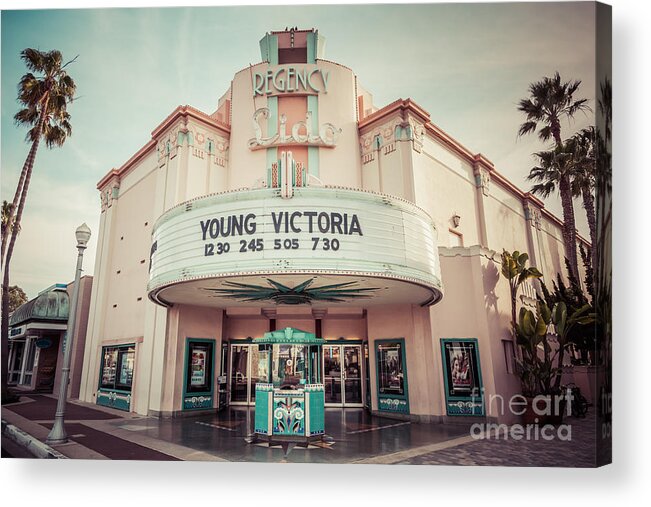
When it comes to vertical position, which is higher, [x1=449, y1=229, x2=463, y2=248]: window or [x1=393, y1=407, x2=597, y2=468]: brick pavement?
[x1=449, y1=229, x2=463, y2=248]: window

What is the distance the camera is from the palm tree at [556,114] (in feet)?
34.3

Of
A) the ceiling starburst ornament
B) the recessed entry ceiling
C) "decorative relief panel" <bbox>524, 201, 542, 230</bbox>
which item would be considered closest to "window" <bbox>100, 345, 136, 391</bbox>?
the recessed entry ceiling

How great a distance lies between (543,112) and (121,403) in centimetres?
1679

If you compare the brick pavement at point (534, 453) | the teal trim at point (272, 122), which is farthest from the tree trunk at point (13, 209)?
the brick pavement at point (534, 453)

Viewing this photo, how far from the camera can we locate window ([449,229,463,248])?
53.1 feet

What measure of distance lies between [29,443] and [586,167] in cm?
1485

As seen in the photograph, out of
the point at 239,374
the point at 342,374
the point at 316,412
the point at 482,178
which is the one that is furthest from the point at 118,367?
the point at 482,178

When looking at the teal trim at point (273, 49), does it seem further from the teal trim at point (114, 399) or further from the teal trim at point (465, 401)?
the teal trim at point (114, 399)

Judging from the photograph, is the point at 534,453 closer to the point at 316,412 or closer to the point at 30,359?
the point at 316,412

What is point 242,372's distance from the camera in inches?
711

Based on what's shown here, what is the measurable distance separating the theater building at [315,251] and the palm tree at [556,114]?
4.40 feet

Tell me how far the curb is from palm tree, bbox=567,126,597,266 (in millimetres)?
12902

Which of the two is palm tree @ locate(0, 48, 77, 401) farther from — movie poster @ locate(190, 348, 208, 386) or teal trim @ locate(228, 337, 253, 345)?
teal trim @ locate(228, 337, 253, 345)

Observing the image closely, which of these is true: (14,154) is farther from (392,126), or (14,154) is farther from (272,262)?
(392,126)
